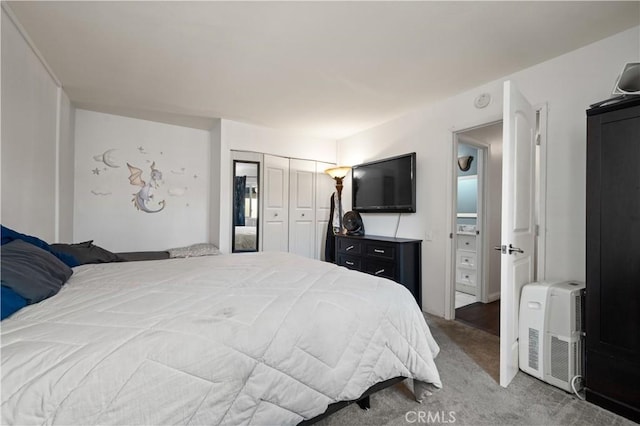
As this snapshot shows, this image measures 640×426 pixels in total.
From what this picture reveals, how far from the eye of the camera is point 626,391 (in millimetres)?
1522

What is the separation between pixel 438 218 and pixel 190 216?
11.3 feet

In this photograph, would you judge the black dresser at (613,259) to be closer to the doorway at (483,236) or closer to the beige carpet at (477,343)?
the beige carpet at (477,343)

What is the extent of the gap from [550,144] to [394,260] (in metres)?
1.76

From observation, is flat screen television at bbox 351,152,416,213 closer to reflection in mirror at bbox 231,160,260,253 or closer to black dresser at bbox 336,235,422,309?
black dresser at bbox 336,235,422,309

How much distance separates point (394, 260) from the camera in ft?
10.3

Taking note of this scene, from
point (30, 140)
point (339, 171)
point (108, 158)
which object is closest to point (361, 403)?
point (30, 140)

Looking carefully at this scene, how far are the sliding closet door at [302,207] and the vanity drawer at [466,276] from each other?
2253 millimetres

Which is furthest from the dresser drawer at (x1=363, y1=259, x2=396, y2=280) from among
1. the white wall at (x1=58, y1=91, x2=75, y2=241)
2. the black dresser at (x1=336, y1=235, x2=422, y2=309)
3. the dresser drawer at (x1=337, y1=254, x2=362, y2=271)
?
the white wall at (x1=58, y1=91, x2=75, y2=241)

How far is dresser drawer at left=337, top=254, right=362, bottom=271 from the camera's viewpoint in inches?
143

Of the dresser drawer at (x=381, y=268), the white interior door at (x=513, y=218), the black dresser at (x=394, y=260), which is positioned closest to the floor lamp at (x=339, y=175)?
the black dresser at (x=394, y=260)

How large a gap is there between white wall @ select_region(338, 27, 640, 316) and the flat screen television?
0.13m

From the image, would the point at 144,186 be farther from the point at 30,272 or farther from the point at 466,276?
the point at 466,276

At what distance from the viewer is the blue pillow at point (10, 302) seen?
37.6 inches

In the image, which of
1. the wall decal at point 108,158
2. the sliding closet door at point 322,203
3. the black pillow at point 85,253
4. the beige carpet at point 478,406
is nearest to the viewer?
the beige carpet at point 478,406
